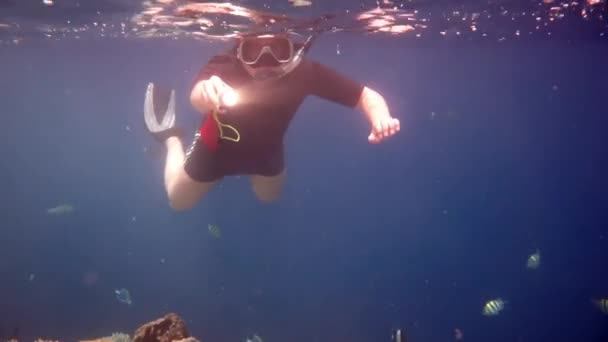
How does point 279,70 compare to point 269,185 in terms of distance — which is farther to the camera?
point 269,185

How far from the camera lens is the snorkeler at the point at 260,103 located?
5797 millimetres

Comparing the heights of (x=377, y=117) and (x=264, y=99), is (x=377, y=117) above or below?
above

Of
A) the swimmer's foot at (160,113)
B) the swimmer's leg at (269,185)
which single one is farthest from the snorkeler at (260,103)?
the swimmer's foot at (160,113)

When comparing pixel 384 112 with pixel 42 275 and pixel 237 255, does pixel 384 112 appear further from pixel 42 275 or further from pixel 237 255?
pixel 42 275

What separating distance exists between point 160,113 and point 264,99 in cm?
499

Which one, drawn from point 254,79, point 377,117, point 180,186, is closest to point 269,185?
point 180,186

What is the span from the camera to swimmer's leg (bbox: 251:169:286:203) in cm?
865

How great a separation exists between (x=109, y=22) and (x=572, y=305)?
114 feet

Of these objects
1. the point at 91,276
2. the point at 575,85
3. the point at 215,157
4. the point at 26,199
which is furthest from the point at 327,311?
the point at 26,199

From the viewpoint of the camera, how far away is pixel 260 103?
642cm

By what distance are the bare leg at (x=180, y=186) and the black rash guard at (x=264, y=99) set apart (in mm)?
826

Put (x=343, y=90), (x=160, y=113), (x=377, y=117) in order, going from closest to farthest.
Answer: (x=377, y=117) < (x=343, y=90) < (x=160, y=113)

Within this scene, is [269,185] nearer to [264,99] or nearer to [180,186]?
[180,186]

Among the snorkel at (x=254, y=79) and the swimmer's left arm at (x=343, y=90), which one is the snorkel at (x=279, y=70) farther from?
the swimmer's left arm at (x=343, y=90)
